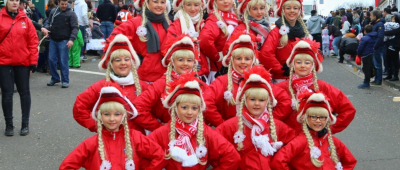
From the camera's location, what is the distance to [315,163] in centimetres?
443

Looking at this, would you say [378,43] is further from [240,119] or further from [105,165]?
[105,165]

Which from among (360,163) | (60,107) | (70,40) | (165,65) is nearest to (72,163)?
(165,65)

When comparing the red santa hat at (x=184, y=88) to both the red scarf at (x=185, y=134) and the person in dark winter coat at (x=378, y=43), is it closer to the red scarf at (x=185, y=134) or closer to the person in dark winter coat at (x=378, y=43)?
the red scarf at (x=185, y=134)

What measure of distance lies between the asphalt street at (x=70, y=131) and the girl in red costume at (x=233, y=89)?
1583mm

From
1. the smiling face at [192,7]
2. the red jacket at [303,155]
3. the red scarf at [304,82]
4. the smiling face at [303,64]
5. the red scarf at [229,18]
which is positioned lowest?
the red jacket at [303,155]

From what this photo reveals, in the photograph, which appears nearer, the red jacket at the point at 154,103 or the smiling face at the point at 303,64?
the red jacket at the point at 154,103

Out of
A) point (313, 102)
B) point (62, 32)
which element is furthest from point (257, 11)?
point (62, 32)

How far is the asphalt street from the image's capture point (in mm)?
6012

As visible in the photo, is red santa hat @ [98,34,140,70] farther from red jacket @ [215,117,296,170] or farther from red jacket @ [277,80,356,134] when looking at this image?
red jacket @ [277,80,356,134]

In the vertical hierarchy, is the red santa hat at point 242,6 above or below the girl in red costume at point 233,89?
above

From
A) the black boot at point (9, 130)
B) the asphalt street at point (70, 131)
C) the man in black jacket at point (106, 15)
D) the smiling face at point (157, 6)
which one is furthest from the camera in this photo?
the man in black jacket at point (106, 15)

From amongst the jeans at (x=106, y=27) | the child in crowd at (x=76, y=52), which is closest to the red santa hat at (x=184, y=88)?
the child in crowd at (x=76, y=52)

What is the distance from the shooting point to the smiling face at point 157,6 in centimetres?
557

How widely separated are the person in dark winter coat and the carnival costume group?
637 centimetres
